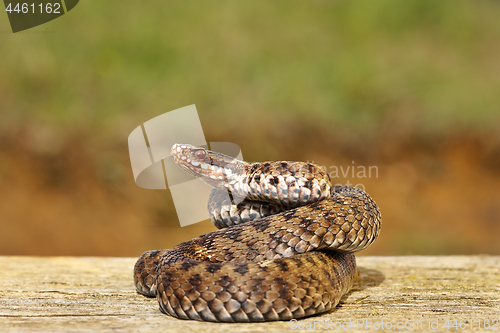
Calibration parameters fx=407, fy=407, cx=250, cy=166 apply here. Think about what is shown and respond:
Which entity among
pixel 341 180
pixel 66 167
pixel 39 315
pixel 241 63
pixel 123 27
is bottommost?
A: pixel 341 180

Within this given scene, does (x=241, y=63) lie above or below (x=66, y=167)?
above

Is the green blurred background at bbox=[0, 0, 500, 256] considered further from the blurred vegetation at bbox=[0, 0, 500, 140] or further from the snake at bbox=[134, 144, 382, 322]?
the snake at bbox=[134, 144, 382, 322]

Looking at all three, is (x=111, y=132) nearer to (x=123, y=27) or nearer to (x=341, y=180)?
(x=123, y=27)

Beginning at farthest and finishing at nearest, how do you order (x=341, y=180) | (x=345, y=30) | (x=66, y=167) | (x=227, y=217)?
(x=345, y=30) → (x=66, y=167) → (x=341, y=180) → (x=227, y=217)

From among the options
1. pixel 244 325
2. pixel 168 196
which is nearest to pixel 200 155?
pixel 244 325

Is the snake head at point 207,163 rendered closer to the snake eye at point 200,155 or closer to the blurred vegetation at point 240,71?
the snake eye at point 200,155

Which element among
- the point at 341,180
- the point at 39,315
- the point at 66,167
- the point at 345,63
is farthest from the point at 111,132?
the point at 39,315
